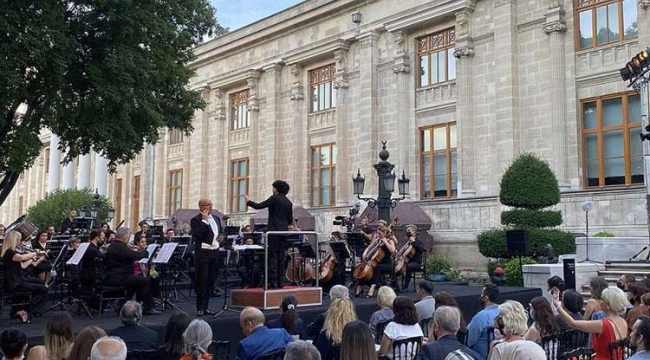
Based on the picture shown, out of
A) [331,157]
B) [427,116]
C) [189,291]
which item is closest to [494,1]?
[427,116]

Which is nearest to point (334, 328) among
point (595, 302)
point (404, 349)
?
point (404, 349)

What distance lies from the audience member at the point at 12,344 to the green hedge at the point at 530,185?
659 inches

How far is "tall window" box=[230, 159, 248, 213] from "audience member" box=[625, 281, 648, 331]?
94.3 ft

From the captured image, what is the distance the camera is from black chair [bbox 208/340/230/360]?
237 inches

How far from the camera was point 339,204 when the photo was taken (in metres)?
29.7

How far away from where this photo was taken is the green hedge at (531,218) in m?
19.7

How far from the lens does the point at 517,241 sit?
17188 mm

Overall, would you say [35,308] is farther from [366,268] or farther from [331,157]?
[331,157]

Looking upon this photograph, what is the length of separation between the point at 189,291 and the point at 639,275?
1129 centimetres

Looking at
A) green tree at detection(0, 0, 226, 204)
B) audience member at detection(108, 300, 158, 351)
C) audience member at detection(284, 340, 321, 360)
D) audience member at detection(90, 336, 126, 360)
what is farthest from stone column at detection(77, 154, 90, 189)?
audience member at detection(284, 340, 321, 360)

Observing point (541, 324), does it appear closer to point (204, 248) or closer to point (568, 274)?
point (204, 248)

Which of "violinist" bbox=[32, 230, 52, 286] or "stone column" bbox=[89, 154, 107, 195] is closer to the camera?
"violinist" bbox=[32, 230, 52, 286]

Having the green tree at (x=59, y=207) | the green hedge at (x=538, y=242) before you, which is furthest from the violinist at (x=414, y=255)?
the green tree at (x=59, y=207)

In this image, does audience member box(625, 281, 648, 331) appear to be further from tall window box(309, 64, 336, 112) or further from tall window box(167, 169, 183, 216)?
tall window box(167, 169, 183, 216)
